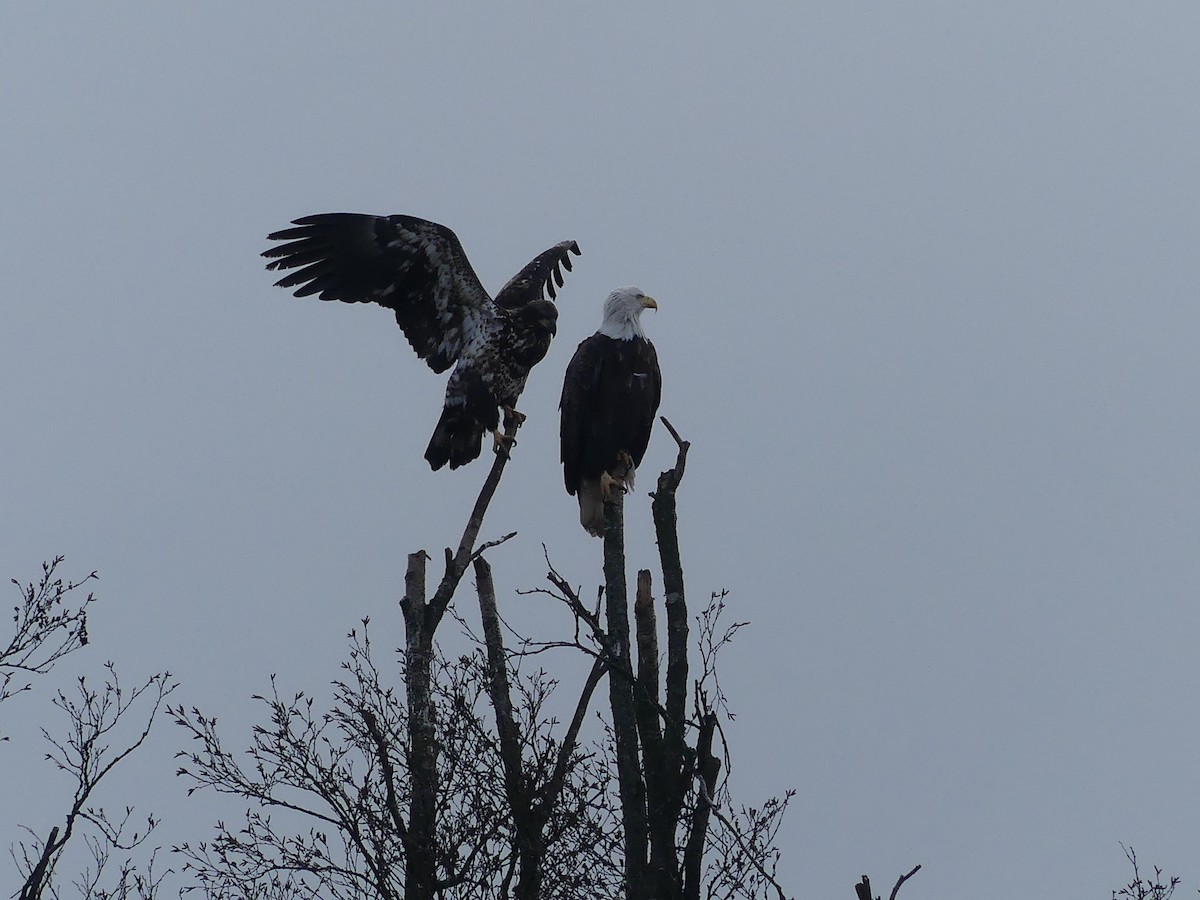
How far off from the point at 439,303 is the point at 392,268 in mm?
401

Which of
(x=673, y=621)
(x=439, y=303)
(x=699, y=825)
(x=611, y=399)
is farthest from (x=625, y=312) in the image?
(x=699, y=825)

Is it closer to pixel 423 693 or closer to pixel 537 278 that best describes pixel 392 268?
pixel 537 278

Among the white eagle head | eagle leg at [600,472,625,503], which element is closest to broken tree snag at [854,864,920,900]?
eagle leg at [600,472,625,503]

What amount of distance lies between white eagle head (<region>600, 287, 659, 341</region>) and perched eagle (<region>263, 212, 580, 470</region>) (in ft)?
1.90

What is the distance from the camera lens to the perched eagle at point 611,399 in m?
8.56

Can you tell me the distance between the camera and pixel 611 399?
8539 millimetres

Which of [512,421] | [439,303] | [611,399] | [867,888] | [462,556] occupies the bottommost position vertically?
[867,888]

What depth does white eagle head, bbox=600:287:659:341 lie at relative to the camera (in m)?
8.70

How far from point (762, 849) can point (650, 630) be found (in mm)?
1184

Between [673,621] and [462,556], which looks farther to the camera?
[462,556]

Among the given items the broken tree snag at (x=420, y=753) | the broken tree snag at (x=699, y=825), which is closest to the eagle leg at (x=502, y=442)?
the broken tree snag at (x=420, y=753)

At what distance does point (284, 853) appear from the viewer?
573cm

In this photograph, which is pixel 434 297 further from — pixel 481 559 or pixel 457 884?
pixel 457 884

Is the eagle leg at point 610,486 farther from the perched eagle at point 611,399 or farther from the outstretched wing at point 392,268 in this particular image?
the outstretched wing at point 392,268
